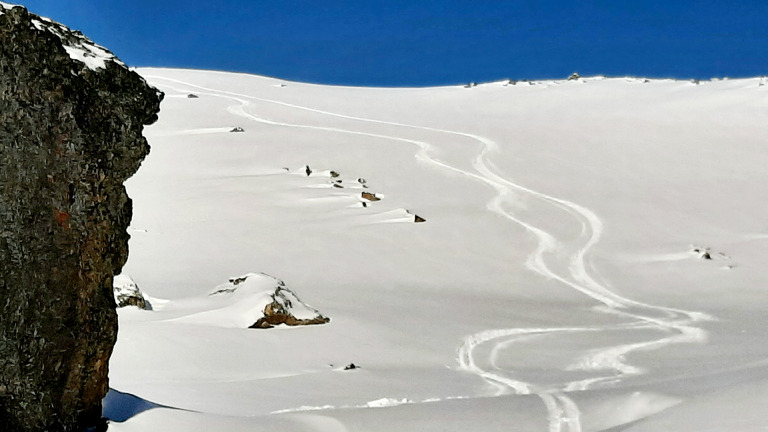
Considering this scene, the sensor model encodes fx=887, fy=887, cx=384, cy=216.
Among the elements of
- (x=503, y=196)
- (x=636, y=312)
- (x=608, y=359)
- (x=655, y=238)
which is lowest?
(x=608, y=359)

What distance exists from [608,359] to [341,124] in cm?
Result: 2421

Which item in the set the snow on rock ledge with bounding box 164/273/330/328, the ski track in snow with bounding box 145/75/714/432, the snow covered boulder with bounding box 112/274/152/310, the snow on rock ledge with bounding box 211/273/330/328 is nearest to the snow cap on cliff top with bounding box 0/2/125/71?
the ski track in snow with bounding box 145/75/714/432

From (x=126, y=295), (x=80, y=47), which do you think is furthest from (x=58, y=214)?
(x=126, y=295)

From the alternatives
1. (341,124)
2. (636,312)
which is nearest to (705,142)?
(341,124)

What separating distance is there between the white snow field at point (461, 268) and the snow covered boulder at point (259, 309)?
60mm

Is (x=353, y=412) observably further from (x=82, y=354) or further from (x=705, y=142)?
(x=705, y=142)

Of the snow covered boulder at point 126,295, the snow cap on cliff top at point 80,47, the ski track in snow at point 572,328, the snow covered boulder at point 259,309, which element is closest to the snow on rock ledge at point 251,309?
the snow covered boulder at point 259,309

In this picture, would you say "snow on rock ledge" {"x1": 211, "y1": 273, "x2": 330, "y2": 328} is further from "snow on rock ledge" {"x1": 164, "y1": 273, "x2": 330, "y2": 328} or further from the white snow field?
the white snow field

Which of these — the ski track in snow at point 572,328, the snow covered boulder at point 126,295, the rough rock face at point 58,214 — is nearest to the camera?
the rough rock face at point 58,214

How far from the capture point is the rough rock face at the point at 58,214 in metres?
4.27

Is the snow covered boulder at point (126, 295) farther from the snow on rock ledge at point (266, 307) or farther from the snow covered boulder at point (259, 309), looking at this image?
the snow on rock ledge at point (266, 307)

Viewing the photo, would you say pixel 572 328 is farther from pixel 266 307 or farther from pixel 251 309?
pixel 251 309

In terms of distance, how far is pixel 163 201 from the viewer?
61.4 ft

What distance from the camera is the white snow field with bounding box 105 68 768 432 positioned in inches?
229
